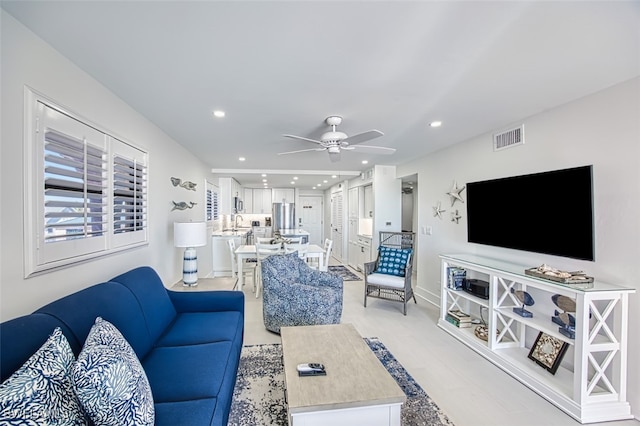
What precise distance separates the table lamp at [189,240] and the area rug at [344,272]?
327 cm

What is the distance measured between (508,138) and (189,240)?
376 cm

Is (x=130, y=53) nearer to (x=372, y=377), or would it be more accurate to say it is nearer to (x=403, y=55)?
(x=403, y=55)

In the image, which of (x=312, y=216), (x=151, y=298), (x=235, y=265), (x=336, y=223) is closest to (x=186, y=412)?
(x=151, y=298)

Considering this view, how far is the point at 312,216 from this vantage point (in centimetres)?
1134

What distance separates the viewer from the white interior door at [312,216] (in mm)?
11234

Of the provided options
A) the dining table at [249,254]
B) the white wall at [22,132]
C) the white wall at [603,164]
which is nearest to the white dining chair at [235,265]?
the dining table at [249,254]

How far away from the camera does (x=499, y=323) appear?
10.8 ft

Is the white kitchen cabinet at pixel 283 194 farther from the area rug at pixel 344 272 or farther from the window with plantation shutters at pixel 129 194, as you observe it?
the window with plantation shutters at pixel 129 194

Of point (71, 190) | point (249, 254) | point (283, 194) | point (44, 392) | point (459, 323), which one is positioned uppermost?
point (283, 194)

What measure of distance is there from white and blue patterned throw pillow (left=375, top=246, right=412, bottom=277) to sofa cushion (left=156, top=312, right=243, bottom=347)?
2.51 metres

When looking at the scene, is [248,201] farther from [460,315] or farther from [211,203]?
[460,315]

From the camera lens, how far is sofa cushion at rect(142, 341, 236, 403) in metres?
1.51

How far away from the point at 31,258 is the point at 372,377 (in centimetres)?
209

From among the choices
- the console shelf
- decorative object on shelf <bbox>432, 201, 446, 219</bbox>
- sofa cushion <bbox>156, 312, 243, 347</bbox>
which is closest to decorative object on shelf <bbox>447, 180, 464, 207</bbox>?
decorative object on shelf <bbox>432, 201, 446, 219</bbox>
